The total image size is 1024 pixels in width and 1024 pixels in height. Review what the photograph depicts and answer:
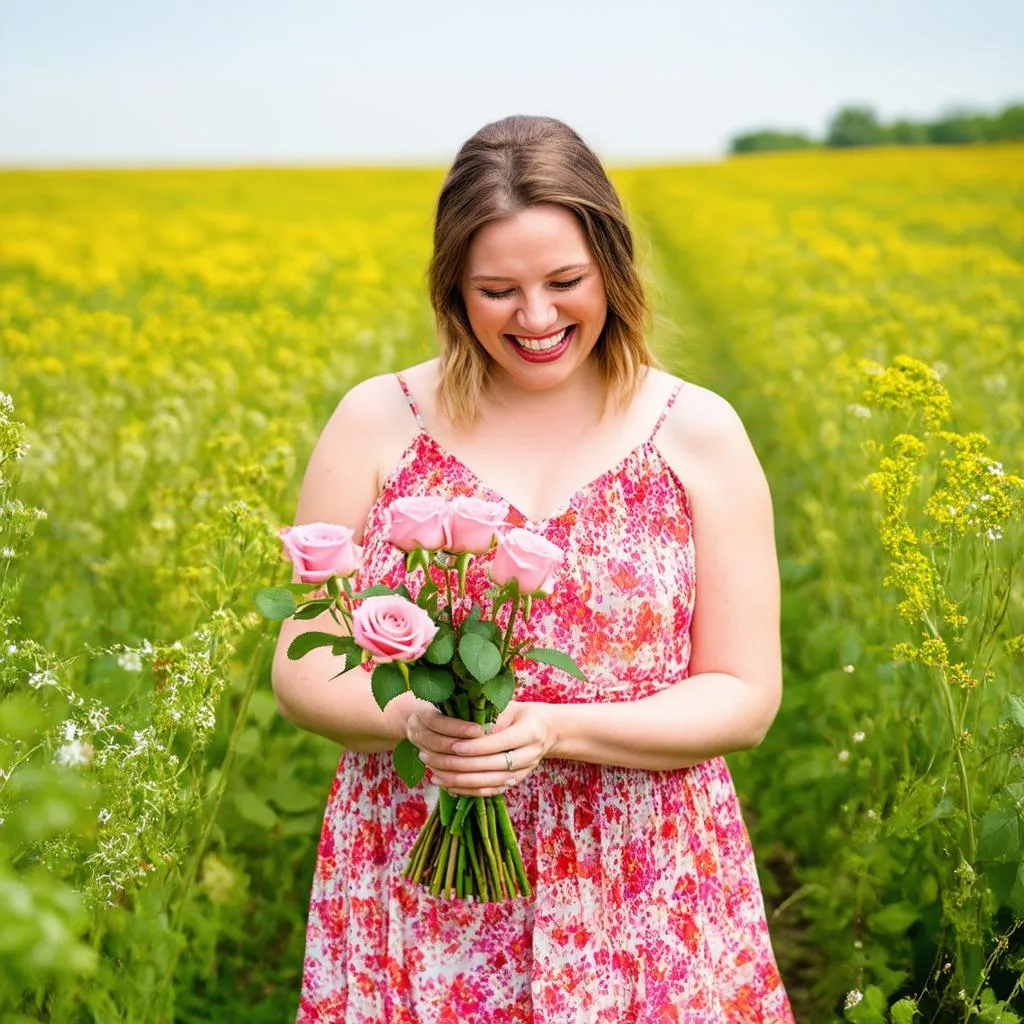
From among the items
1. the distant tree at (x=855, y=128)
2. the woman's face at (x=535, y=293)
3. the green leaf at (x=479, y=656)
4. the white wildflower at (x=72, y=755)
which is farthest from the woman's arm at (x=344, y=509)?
the distant tree at (x=855, y=128)

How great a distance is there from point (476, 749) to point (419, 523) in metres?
0.35

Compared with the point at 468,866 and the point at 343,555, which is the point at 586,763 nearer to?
the point at 468,866

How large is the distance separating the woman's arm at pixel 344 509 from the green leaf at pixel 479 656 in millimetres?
425

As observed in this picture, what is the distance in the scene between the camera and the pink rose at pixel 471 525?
132 cm

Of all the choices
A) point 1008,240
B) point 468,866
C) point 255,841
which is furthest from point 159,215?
point 468,866

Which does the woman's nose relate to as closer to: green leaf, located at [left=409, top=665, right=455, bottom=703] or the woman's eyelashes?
the woman's eyelashes

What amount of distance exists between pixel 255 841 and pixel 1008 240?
9044mm

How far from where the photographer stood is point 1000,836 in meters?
1.79

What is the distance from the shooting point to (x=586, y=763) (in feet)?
6.15

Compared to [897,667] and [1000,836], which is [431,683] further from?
[897,667]

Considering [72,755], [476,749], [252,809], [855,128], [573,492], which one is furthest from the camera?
[855,128]

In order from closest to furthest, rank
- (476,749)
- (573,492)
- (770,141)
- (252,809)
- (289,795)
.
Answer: (476,749)
(573,492)
(252,809)
(289,795)
(770,141)

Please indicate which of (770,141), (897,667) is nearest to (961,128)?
(770,141)

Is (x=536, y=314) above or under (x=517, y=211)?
under
